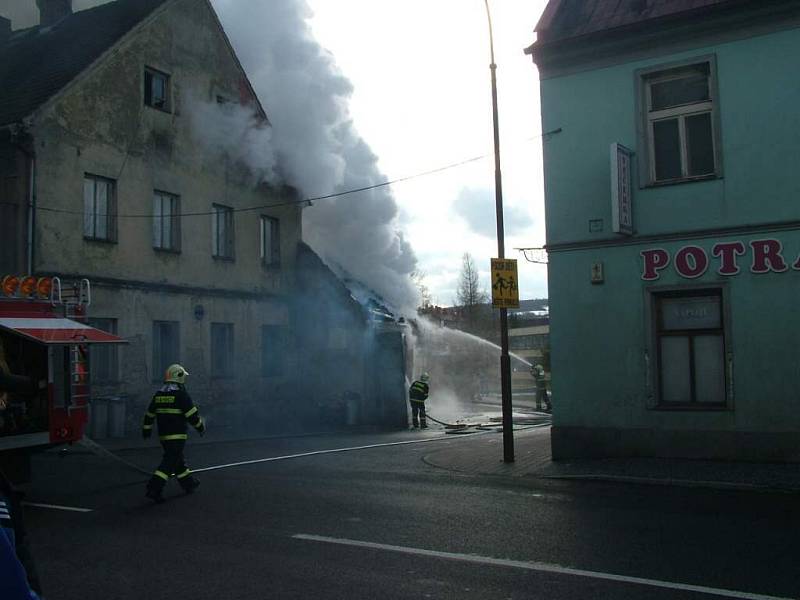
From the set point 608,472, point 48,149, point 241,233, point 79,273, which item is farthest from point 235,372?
point 608,472

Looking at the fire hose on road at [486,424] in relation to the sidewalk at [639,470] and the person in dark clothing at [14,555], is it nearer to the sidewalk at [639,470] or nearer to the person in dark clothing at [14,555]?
the sidewalk at [639,470]

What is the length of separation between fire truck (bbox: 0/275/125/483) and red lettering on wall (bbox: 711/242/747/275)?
8.50 meters

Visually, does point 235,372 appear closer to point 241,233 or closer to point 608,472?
point 241,233

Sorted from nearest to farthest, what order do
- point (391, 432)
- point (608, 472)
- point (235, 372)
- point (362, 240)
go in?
point (608, 472) → point (391, 432) → point (235, 372) → point (362, 240)

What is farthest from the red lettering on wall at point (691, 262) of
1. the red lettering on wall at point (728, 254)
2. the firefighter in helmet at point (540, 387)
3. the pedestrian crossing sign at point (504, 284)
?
the firefighter in helmet at point (540, 387)

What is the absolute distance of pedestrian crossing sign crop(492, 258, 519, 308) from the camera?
506 inches

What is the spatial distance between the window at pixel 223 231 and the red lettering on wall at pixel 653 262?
1327cm

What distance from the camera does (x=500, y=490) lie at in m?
9.82

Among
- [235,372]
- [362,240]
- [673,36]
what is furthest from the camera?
[362,240]

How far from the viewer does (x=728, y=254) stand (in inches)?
456

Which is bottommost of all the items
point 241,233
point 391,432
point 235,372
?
point 391,432

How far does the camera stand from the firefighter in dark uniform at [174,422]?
9484 millimetres

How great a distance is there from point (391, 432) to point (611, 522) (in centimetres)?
1348

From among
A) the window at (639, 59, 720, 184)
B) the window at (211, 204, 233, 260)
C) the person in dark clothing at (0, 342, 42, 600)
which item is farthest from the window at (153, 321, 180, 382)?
the person in dark clothing at (0, 342, 42, 600)
